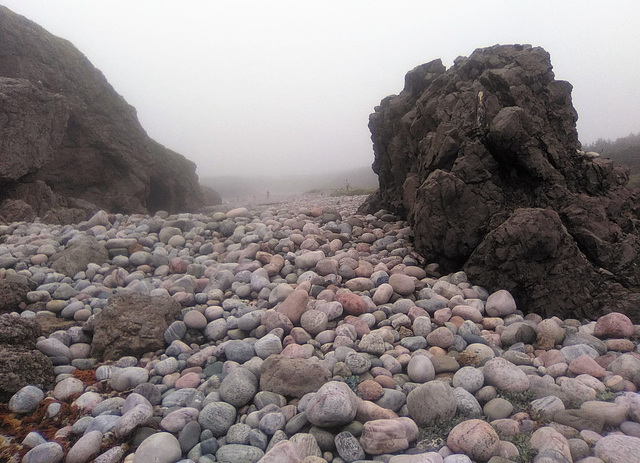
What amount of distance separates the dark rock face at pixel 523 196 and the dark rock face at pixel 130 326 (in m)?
4.07

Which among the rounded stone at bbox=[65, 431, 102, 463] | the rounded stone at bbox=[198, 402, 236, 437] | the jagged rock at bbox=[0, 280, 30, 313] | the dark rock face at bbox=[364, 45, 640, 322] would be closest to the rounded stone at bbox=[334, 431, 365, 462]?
the rounded stone at bbox=[198, 402, 236, 437]

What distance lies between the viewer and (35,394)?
3820 mm

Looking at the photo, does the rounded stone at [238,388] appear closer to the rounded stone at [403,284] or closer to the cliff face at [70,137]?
the rounded stone at [403,284]

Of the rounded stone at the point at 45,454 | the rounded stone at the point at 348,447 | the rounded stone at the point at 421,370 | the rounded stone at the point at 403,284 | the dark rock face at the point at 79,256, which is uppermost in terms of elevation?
the rounded stone at the point at 403,284

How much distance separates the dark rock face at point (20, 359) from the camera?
12.6 ft

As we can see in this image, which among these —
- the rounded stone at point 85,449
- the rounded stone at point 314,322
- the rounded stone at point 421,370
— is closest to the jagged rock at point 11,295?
the rounded stone at point 85,449

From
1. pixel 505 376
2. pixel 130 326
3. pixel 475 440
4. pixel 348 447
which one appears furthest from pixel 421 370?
pixel 130 326

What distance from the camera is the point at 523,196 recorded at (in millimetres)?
6320

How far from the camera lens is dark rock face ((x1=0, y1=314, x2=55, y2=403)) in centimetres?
384

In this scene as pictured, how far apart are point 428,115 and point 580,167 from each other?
2.83 metres

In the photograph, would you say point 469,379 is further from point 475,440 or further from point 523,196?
point 523,196

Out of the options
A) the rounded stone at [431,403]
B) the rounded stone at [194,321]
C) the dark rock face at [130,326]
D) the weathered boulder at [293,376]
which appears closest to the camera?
the rounded stone at [431,403]

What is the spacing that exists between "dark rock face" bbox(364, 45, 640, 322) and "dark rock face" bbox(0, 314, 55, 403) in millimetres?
5164

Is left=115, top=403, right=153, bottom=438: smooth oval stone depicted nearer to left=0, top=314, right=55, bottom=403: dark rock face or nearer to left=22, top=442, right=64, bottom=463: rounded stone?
left=22, top=442, right=64, bottom=463: rounded stone
